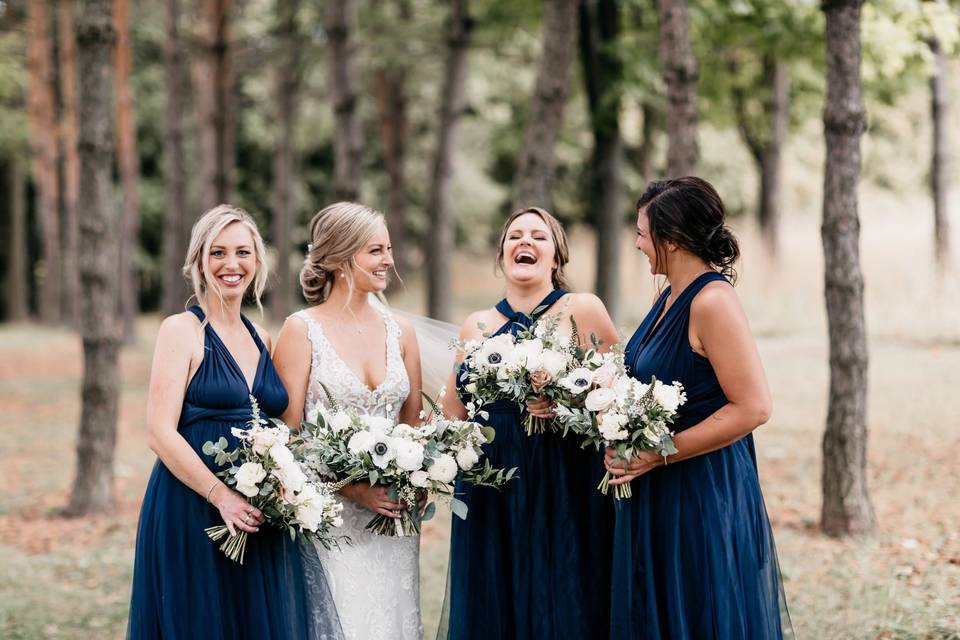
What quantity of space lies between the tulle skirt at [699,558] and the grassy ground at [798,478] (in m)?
1.77

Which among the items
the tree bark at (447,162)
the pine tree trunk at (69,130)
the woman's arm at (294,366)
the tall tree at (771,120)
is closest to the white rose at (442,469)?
the woman's arm at (294,366)

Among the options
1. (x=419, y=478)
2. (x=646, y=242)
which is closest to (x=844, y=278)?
(x=646, y=242)

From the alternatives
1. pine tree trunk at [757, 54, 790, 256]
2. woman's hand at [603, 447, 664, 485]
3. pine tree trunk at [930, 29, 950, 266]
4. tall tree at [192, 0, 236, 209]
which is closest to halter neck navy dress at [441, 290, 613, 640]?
woman's hand at [603, 447, 664, 485]

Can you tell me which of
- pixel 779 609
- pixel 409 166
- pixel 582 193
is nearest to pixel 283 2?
pixel 409 166

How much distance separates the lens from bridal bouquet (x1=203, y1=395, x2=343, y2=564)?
4004 mm

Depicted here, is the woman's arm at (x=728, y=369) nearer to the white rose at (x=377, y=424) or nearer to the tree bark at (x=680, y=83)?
the white rose at (x=377, y=424)

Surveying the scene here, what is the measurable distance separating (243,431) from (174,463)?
1.11 feet

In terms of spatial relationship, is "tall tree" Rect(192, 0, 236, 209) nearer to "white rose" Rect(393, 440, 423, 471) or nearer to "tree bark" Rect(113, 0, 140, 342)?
"tree bark" Rect(113, 0, 140, 342)

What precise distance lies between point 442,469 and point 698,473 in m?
1.10

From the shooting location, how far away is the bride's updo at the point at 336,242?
15.6 feet

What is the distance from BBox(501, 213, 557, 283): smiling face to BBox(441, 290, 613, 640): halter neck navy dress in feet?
0.62

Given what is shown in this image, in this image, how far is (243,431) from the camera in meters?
4.10

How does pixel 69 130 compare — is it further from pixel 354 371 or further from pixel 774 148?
pixel 354 371

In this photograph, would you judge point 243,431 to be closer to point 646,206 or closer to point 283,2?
point 646,206
